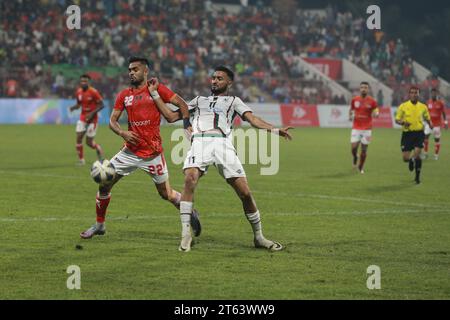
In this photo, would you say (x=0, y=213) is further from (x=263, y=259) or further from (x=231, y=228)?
(x=263, y=259)

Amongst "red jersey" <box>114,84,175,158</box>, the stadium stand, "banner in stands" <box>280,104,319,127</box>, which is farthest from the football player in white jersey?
"banner in stands" <box>280,104,319,127</box>

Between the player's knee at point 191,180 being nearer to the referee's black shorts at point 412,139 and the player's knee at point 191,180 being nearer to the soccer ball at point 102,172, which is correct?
the soccer ball at point 102,172

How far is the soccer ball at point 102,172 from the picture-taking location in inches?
439

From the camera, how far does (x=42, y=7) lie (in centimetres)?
5100

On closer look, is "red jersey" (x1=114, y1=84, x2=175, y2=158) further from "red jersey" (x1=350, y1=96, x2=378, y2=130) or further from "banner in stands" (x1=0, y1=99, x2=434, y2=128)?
"banner in stands" (x1=0, y1=99, x2=434, y2=128)

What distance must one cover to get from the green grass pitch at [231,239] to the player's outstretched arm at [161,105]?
1.65 meters

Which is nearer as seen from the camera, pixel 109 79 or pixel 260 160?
pixel 260 160

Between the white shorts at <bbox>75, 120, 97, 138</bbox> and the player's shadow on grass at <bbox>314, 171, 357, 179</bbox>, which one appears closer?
the player's shadow on grass at <bbox>314, 171, 357, 179</bbox>

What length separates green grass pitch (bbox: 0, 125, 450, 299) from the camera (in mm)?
8508

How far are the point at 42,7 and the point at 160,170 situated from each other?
41.5 metres

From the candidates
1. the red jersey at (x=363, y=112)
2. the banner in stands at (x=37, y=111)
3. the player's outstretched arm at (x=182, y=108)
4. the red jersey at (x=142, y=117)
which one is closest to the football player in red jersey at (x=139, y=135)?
the red jersey at (x=142, y=117)

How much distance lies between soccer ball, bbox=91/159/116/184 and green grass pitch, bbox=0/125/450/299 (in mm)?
821
